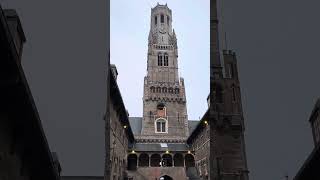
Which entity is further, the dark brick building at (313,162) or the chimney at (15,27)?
the chimney at (15,27)

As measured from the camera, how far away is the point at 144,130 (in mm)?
29312

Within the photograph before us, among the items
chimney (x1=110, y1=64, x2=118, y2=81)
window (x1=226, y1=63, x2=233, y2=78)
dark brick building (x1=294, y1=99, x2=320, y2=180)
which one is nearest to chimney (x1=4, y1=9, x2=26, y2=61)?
chimney (x1=110, y1=64, x2=118, y2=81)

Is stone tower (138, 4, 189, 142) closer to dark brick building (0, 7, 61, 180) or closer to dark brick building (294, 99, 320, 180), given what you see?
dark brick building (0, 7, 61, 180)

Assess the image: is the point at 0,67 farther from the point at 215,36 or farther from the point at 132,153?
the point at 215,36

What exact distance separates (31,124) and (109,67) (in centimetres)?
347

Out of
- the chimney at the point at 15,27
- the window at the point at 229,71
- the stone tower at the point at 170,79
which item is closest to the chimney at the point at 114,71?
the stone tower at the point at 170,79

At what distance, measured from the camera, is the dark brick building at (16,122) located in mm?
4415

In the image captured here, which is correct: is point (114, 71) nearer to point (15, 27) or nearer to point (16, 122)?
point (16, 122)

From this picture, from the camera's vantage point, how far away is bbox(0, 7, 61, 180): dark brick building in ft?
14.5

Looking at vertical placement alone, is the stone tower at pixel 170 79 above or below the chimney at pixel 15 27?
below

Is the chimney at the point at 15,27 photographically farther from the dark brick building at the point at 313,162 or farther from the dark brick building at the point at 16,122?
the dark brick building at the point at 313,162

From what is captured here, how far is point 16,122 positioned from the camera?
581cm

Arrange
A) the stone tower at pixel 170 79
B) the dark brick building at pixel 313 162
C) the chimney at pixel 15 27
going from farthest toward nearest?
the chimney at pixel 15 27 → the dark brick building at pixel 313 162 → the stone tower at pixel 170 79

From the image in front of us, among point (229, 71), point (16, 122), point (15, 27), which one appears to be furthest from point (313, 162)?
point (229, 71)
